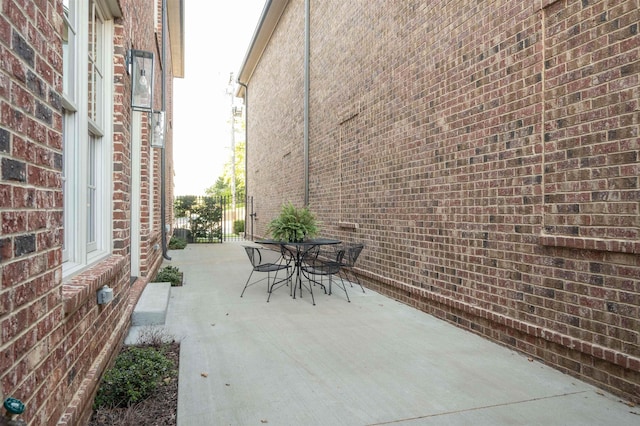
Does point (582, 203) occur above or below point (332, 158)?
below

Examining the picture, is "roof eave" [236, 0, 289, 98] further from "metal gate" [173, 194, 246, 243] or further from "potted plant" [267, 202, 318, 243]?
"potted plant" [267, 202, 318, 243]

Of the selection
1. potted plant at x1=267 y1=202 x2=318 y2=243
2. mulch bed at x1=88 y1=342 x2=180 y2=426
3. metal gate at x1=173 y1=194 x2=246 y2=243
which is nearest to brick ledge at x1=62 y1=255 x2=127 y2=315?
mulch bed at x1=88 y1=342 x2=180 y2=426

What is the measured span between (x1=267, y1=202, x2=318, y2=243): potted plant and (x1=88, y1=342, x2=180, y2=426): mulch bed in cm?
337

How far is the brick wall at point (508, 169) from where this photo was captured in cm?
279

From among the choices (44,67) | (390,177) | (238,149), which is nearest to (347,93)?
(390,177)

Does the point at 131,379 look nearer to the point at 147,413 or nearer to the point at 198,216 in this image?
the point at 147,413

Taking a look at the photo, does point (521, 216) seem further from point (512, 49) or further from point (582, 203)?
point (512, 49)

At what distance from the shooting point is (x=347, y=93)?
723cm

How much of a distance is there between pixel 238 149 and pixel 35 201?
3387cm

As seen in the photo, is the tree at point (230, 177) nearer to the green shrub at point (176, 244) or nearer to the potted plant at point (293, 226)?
the green shrub at point (176, 244)

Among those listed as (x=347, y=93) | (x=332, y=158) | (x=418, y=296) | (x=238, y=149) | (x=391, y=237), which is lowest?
(x=418, y=296)

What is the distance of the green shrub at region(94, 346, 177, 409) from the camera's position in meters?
2.51

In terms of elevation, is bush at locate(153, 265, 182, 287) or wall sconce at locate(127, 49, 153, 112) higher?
wall sconce at locate(127, 49, 153, 112)

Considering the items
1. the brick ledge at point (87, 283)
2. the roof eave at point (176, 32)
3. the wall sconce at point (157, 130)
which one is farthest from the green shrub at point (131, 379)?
the roof eave at point (176, 32)
